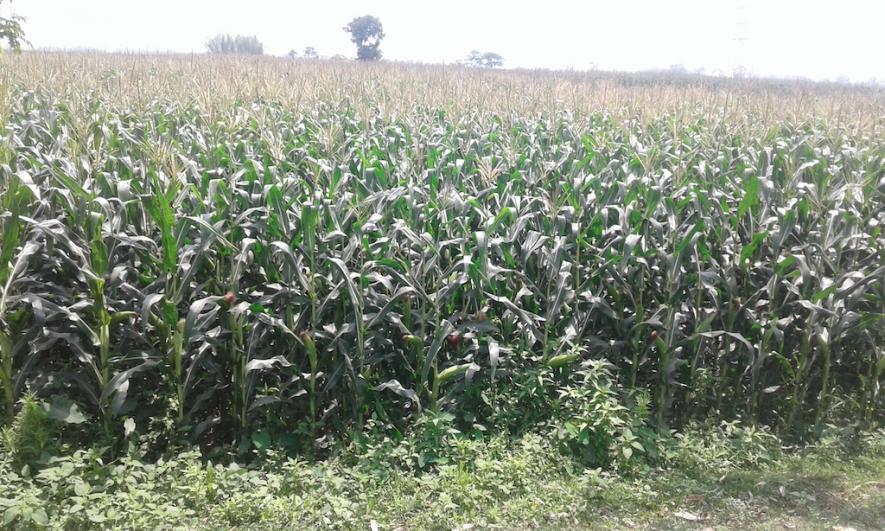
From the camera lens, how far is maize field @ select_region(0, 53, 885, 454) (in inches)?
144

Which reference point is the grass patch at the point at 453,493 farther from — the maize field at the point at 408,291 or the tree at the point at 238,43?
the tree at the point at 238,43

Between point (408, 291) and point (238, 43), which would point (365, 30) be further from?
point (408, 291)

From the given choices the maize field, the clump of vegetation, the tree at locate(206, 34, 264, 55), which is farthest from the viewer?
the tree at locate(206, 34, 264, 55)

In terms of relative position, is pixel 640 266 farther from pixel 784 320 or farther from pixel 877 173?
pixel 877 173

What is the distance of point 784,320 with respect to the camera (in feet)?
14.1

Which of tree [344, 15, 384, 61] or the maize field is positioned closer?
the maize field

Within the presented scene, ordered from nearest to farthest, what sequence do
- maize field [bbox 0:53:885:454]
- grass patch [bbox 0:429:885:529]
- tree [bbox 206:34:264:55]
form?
grass patch [bbox 0:429:885:529] < maize field [bbox 0:53:885:454] < tree [bbox 206:34:264:55]

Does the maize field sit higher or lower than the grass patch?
higher

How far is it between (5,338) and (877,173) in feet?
19.2

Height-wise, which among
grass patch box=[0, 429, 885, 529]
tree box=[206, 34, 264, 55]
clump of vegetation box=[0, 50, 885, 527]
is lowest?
grass patch box=[0, 429, 885, 529]

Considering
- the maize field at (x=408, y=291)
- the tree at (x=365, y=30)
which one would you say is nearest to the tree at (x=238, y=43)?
the tree at (x=365, y=30)

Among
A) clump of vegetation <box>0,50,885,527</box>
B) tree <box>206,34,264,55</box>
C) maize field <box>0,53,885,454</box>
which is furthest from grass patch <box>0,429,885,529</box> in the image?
tree <box>206,34,264,55</box>

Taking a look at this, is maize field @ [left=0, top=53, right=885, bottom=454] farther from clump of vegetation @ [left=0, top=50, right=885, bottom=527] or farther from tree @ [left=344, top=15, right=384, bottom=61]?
tree @ [left=344, top=15, right=384, bottom=61]

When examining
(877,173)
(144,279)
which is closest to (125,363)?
(144,279)
